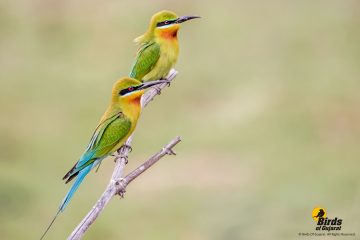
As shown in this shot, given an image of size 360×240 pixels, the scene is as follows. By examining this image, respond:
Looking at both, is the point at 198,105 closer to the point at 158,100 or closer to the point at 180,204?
the point at 158,100

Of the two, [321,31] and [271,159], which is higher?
[321,31]

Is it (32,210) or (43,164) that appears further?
(43,164)

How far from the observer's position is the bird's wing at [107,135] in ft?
7.64

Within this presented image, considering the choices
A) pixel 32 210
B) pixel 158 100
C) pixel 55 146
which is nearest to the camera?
pixel 32 210

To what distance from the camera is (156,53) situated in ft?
9.15

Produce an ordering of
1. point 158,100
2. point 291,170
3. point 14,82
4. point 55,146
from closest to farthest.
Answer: point 291,170, point 55,146, point 158,100, point 14,82

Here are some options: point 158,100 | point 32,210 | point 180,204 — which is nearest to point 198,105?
point 158,100

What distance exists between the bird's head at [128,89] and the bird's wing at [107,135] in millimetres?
57

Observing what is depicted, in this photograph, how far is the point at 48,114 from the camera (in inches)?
273

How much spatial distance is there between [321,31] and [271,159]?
1.93 meters

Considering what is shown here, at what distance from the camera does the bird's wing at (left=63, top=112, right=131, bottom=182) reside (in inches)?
91.7

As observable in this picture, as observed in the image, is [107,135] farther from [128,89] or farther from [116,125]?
[128,89]

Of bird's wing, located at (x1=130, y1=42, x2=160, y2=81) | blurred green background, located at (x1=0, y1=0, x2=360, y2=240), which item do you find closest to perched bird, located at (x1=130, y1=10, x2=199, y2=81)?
bird's wing, located at (x1=130, y1=42, x2=160, y2=81)

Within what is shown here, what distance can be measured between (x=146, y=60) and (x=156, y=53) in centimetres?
6
